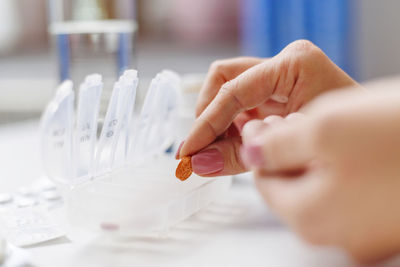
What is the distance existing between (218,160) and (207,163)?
0.01 m

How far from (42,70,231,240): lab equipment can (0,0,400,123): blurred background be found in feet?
0.22

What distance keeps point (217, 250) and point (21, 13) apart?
2000 millimetres

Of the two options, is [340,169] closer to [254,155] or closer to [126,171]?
[254,155]

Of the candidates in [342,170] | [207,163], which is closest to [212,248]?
[207,163]

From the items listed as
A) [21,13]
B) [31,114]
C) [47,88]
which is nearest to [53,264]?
[31,114]

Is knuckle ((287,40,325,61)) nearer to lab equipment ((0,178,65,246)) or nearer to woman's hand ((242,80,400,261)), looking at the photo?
woman's hand ((242,80,400,261))

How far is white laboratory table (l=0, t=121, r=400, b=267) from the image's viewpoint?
0.43 m

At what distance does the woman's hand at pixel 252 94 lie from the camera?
20.1 inches

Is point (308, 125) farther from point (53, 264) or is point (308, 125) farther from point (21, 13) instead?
point (21, 13)

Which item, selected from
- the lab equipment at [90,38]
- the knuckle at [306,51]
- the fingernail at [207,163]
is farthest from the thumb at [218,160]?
the lab equipment at [90,38]

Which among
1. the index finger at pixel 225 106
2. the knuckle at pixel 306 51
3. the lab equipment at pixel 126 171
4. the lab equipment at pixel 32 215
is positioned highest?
the knuckle at pixel 306 51

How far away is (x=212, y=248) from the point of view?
1.52 feet

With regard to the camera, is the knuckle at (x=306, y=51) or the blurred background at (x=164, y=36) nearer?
the knuckle at (x=306, y=51)

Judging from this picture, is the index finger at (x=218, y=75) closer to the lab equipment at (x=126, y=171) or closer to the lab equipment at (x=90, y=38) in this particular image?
the lab equipment at (x=126, y=171)
